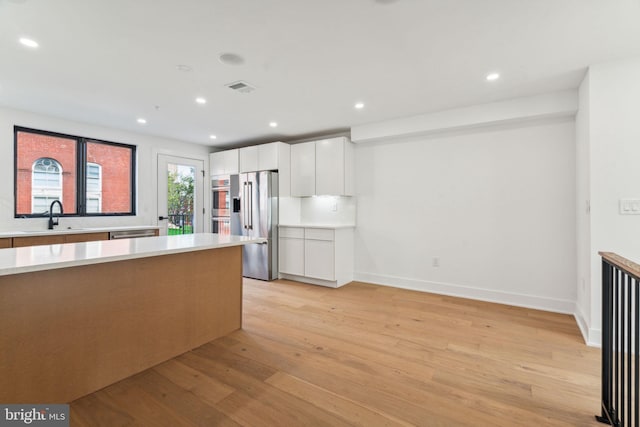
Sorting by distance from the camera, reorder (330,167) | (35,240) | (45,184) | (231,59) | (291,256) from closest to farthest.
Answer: (231,59)
(35,240)
(45,184)
(330,167)
(291,256)

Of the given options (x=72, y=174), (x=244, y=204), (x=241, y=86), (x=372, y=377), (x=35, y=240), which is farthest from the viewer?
(x=244, y=204)

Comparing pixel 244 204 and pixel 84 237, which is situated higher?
pixel 244 204

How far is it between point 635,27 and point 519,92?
1147 millimetres

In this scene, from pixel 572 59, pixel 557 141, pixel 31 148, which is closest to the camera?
pixel 572 59

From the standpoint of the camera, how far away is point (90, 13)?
6.33 feet

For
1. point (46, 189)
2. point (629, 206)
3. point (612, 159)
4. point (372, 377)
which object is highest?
point (612, 159)

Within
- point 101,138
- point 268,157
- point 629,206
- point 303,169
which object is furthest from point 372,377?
point 101,138

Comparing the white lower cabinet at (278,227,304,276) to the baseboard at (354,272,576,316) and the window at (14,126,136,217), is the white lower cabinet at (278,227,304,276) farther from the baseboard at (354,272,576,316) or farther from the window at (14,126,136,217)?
the window at (14,126,136,217)

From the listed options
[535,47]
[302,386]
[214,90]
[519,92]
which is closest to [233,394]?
[302,386]

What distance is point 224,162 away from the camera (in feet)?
18.7

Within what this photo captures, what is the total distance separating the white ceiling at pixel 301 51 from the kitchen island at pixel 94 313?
1584mm

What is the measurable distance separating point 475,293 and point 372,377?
251 cm

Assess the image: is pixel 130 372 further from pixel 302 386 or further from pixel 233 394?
pixel 302 386

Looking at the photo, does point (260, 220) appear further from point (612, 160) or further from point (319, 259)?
point (612, 160)
